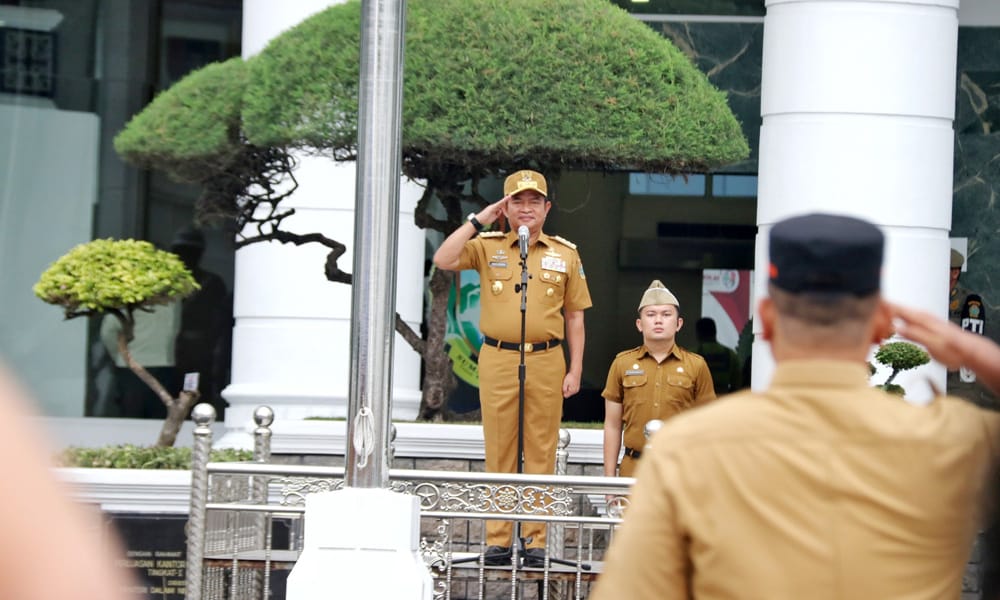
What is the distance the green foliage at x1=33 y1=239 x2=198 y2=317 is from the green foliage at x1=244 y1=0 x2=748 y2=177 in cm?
105

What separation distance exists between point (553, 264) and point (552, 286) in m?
0.12

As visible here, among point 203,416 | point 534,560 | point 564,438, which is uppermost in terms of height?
point 203,416

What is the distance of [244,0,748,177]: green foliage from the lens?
8680 millimetres

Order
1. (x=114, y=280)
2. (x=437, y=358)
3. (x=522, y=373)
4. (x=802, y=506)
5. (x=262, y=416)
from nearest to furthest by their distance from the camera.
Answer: (x=802, y=506), (x=522, y=373), (x=262, y=416), (x=114, y=280), (x=437, y=358)

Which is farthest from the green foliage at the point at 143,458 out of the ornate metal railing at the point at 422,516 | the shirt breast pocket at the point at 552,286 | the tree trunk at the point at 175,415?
the shirt breast pocket at the point at 552,286

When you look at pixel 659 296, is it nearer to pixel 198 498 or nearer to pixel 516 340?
pixel 516 340

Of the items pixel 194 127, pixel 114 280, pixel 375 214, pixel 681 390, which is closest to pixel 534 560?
pixel 681 390

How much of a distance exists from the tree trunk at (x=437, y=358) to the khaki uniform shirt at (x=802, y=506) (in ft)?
24.6

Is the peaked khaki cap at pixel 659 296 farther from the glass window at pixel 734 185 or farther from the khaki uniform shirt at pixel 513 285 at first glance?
the glass window at pixel 734 185

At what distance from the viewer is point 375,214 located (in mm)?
5387

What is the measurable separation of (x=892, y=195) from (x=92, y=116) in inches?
271

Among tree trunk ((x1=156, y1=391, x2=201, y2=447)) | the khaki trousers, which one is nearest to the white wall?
tree trunk ((x1=156, y1=391, x2=201, y2=447))

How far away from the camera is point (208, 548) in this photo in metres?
6.89

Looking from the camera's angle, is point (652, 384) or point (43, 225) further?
point (43, 225)
